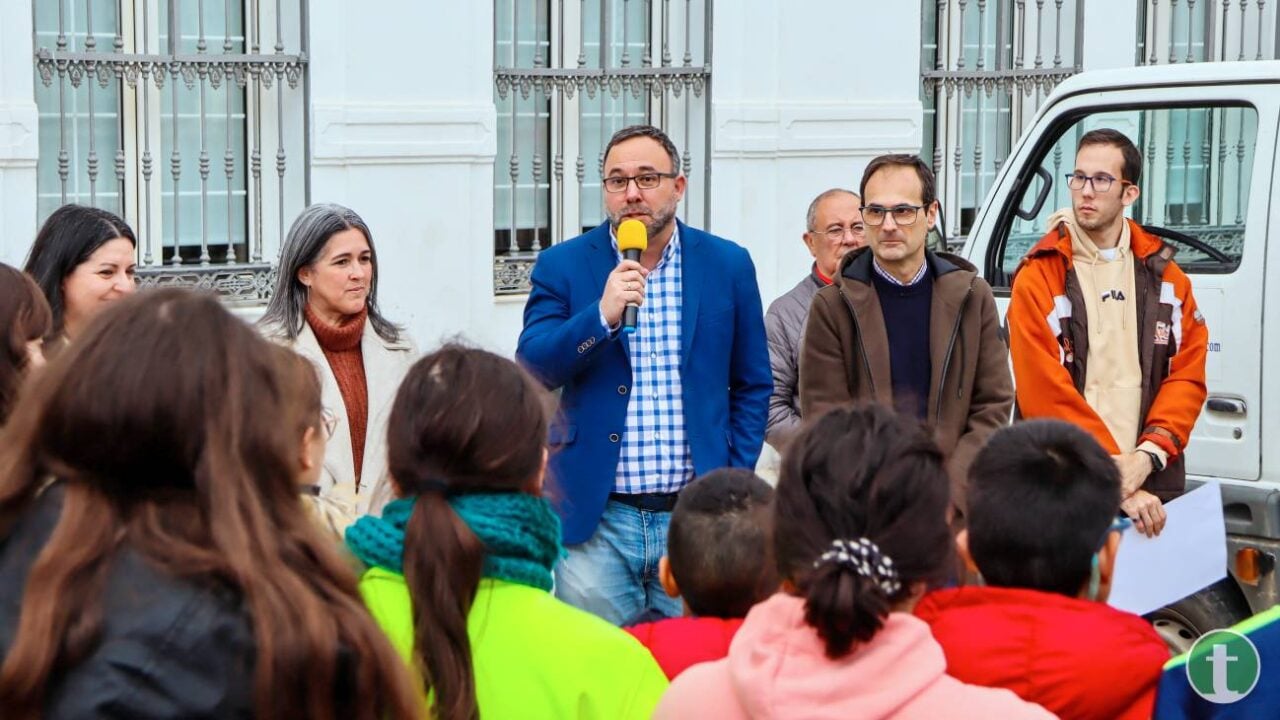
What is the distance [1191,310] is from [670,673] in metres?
2.85

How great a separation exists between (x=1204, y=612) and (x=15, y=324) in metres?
3.77

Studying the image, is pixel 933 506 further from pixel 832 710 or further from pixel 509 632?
pixel 509 632

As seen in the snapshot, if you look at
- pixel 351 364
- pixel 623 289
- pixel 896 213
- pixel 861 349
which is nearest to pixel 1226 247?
pixel 896 213

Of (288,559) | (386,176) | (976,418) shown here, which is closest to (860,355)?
(976,418)

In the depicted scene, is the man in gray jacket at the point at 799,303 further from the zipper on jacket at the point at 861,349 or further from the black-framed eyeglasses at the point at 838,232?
the zipper on jacket at the point at 861,349

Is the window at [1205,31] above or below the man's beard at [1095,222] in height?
above

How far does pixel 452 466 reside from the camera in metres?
2.88

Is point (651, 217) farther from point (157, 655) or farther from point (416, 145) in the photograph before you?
point (416, 145)

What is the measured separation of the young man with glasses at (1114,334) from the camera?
5.45 meters

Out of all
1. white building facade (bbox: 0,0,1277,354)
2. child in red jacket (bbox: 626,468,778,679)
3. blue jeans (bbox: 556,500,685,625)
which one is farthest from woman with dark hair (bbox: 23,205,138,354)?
white building facade (bbox: 0,0,1277,354)

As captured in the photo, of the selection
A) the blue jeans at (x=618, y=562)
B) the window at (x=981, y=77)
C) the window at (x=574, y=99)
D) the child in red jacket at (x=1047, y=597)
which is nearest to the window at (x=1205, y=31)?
the window at (x=981, y=77)

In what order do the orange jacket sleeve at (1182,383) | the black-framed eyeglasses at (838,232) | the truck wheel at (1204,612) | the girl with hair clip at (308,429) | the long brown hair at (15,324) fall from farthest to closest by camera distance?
the black-framed eyeglasses at (838,232) → the truck wheel at (1204,612) → the orange jacket sleeve at (1182,383) → the long brown hair at (15,324) → the girl with hair clip at (308,429)

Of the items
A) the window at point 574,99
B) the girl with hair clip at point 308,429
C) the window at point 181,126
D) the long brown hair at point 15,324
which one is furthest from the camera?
the window at point 574,99

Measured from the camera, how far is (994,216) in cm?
666
